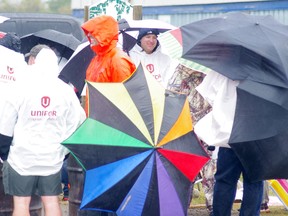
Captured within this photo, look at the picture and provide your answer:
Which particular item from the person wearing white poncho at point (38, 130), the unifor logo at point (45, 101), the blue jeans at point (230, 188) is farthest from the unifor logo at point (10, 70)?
the blue jeans at point (230, 188)

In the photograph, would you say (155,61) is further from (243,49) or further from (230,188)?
(243,49)

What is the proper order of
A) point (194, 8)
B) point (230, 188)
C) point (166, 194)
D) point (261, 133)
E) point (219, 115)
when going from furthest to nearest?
point (194, 8)
point (230, 188)
point (219, 115)
point (261, 133)
point (166, 194)

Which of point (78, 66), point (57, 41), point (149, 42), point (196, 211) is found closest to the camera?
point (78, 66)

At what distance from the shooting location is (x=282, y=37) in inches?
292

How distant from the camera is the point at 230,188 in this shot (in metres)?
7.80

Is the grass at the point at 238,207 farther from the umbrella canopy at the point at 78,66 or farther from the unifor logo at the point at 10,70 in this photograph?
the unifor logo at the point at 10,70

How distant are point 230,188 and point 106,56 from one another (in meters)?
1.64

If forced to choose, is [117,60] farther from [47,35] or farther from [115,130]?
[47,35]

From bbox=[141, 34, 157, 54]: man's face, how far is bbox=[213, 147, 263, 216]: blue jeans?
244 cm

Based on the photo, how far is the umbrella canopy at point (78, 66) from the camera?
898 cm

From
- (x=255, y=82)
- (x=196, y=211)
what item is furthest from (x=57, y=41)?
(x=255, y=82)

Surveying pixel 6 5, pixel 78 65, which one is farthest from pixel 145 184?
pixel 6 5

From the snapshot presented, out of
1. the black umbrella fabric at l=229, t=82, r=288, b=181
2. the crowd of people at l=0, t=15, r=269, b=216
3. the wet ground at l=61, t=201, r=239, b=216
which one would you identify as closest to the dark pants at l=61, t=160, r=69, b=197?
the wet ground at l=61, t=201, r=239, b=216

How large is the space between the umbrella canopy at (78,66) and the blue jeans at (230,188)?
1977 millimetres
